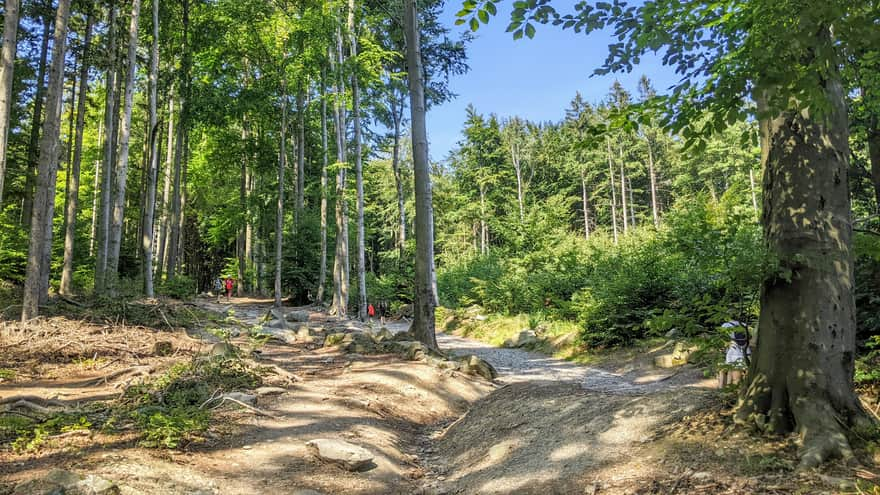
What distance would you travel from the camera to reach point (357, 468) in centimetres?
462

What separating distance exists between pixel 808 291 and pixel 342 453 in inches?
160

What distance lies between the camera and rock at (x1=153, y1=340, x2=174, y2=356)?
8383 millimetres

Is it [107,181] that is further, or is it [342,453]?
[107,181]

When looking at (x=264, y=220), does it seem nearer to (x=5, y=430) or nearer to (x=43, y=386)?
(x=43, y=386)

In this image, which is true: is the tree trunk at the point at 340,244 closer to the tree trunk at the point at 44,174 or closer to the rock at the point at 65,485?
the tree trunk at the point at 44,174

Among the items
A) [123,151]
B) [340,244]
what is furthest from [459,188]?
[123,151]

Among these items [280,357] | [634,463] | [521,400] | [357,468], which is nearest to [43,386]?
[280,357]

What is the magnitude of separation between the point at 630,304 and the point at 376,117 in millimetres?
21106

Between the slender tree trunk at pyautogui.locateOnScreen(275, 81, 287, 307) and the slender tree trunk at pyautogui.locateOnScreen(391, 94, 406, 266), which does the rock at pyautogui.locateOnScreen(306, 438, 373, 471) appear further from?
the slender tree trunk at pyautogui.locateOnScreen(391, 94, 406, 266)

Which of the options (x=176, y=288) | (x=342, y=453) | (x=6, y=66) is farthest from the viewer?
(x=176, y=288)

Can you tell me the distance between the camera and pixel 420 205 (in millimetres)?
10430

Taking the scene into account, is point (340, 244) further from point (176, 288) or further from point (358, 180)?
point (176, 288)

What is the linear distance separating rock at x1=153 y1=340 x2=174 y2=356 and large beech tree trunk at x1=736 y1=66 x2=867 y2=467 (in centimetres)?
835

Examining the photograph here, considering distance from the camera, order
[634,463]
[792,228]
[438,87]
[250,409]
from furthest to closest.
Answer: [438,87], [250,409], [634,463], [792,228]
